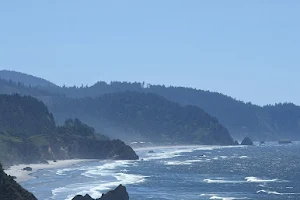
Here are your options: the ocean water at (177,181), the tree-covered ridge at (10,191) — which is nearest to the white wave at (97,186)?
the ocean water at (177,181)

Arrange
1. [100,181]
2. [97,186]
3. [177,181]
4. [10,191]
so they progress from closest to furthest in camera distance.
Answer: [10,191]
[97,186]
[100,181]
[177,181]

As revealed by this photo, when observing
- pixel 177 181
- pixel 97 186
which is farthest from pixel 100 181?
pixel 177 181

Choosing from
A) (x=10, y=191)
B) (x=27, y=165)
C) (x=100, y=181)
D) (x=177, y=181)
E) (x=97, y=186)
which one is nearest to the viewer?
(x=10, y=191)

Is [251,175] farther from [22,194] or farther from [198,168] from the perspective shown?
[22,194]

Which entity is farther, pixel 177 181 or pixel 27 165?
pixel 27 165

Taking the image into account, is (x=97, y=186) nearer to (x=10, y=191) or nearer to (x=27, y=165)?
(x=27, y=165)

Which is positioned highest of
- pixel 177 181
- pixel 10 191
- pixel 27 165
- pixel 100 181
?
pixel 27 165

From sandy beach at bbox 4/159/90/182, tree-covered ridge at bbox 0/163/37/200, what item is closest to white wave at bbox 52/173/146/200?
sandy beach at bbox 4/159/90/182

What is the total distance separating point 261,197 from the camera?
11019cm

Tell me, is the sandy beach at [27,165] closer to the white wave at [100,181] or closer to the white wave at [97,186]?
the white wave at [100,181]

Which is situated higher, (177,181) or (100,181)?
(100,181)

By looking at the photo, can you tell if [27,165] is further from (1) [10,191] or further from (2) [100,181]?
(1) [10,191]

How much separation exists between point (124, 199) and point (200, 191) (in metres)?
33.3

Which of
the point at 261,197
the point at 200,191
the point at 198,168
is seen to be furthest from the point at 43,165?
the point at 261,197
